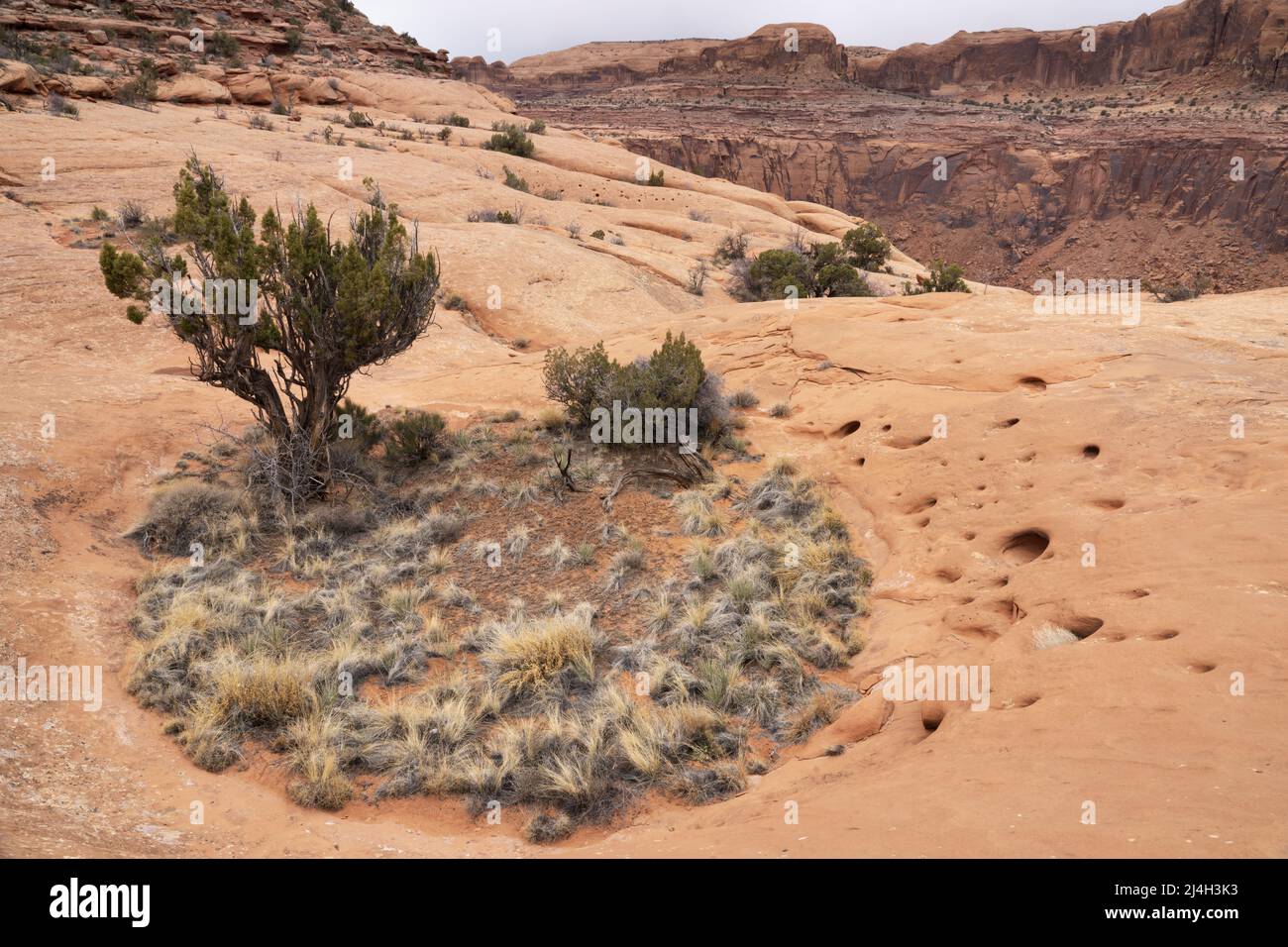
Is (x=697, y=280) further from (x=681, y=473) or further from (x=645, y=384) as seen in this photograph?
(x=681, y=473)

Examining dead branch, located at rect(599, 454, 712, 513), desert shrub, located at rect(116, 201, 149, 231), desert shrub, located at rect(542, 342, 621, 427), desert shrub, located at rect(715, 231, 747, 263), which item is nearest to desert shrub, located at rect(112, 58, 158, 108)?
desert shrub, located at rect(116, 201, 149, 231)

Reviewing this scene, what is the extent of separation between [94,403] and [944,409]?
10.8 m

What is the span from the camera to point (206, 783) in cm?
480

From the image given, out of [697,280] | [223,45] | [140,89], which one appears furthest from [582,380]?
[223,45]

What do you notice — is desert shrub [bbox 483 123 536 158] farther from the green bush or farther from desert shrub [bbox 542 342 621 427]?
the green bush

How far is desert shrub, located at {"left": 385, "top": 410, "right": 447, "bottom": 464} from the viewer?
32.8 ft

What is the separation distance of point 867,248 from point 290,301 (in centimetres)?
2069

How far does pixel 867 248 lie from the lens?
24891 millimetres

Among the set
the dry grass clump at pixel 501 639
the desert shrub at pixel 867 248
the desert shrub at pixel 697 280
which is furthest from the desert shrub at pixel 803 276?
the dry grass clump at pixel 501 639

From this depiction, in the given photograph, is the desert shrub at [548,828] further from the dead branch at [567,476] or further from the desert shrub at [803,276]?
the desert shrub at [803,276]

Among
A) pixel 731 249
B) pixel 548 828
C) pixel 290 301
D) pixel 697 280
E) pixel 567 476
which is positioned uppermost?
pixel 731 249

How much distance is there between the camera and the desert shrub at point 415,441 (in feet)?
32.8

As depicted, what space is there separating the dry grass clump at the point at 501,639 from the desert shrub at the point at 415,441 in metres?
0.71
